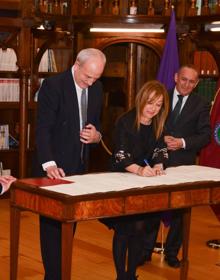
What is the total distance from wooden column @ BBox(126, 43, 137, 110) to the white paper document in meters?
4.46

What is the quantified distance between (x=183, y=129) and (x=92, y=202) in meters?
1.92

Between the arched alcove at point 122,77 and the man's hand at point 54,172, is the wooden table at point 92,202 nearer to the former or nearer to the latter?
the man's hand at point 54,172

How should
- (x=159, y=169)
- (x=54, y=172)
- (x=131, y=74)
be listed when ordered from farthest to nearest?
(x=131, y=74) → (x=159, y=169) → (x=54, y=172)

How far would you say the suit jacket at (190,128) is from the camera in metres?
5.45

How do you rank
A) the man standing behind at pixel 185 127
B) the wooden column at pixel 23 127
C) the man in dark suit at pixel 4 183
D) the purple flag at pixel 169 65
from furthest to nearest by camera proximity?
the wooden column at pixel 23 127, the purple flag at pixel 169 65, the man standing behind at pixel 185 127, the man in dark suit at pixel 4 183

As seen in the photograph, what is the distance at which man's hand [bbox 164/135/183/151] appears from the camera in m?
5.27

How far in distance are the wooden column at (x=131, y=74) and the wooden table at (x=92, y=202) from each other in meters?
4.88

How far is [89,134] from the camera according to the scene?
13.7 feet

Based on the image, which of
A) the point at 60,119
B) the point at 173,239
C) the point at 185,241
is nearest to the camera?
the point at 60,119

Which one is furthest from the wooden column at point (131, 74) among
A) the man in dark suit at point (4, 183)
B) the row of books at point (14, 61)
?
the man in dark suit at point (4, 183)

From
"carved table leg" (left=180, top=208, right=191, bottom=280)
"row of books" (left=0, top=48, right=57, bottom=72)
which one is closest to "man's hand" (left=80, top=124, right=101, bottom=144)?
"carved table leg" (left=180, top=208, right=191, bottom=280)

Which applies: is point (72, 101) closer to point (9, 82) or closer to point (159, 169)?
point (159, 169)

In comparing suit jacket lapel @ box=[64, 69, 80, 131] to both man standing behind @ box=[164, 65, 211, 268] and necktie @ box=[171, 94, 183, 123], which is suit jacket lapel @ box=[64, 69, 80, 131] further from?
necktie @ box=[171, 94, 183, 123]

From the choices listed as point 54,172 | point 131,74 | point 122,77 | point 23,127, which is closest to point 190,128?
point 54,172
